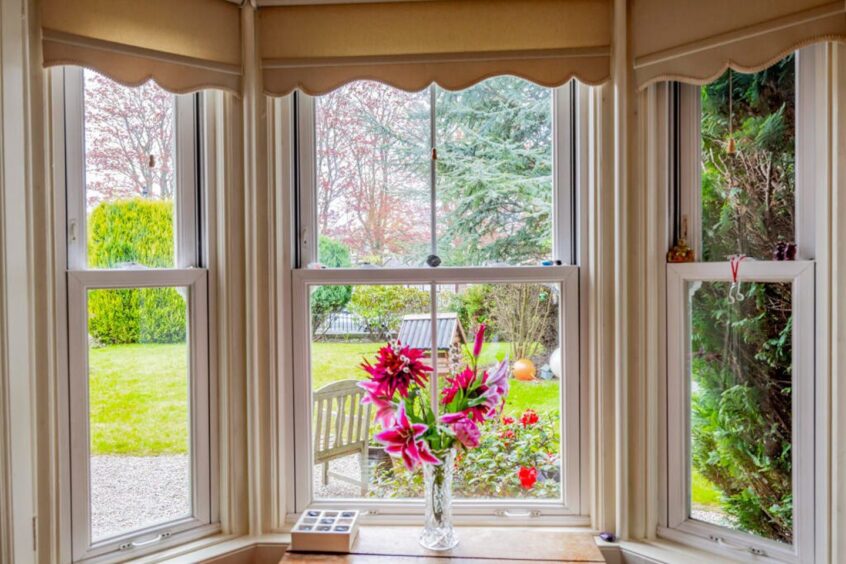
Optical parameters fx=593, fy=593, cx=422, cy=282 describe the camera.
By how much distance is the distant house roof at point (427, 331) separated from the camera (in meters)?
1.86

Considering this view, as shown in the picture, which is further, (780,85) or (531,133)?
(531,133)

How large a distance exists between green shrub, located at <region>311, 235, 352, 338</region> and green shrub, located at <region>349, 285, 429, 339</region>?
0.04 meters

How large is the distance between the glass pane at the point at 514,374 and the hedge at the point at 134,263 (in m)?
0.81

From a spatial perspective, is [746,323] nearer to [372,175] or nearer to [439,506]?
[439,506]

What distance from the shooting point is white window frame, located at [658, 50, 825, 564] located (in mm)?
1467

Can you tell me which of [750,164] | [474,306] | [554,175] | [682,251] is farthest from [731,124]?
[474,306]

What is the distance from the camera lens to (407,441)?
5.09ft

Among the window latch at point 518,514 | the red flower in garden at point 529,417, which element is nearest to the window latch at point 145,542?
the window latch at point 518,514

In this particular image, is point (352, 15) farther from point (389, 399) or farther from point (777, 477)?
point (777, 477)

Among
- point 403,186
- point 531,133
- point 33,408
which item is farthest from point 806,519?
point 33,408

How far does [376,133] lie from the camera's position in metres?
1.86

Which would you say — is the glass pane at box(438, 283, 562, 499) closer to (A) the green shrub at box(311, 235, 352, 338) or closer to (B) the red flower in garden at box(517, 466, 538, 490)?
(B) the red flower in garden at box(517, 466, 538, 490)

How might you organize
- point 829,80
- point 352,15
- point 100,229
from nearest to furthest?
1. point 829,80
2. point 100,229
3. point 352,15

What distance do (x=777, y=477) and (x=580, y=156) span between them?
1030 mm
